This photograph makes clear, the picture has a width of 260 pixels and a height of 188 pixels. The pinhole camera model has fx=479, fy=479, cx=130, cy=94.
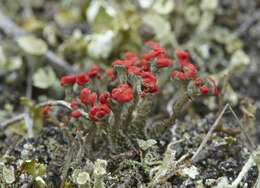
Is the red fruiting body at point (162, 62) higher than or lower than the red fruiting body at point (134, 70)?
higher

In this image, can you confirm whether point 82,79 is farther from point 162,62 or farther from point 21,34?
point 21,34

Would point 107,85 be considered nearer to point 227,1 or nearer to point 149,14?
point 149,14

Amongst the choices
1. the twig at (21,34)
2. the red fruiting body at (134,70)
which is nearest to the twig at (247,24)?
the twig at (21,34)

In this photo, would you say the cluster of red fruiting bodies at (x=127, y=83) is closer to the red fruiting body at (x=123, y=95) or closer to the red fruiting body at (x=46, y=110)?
the red fruiting body at (x=123, y=95)

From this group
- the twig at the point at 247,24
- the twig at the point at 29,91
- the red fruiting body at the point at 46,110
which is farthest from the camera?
the twig at the point at 247,24

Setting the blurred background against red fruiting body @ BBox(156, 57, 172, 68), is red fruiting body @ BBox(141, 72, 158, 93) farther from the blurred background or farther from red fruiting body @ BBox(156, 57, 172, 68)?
the blurred background

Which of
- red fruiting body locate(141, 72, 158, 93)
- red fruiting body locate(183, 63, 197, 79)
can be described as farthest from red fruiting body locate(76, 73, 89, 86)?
red fruiting body locate(183, 63, 197, 79)
